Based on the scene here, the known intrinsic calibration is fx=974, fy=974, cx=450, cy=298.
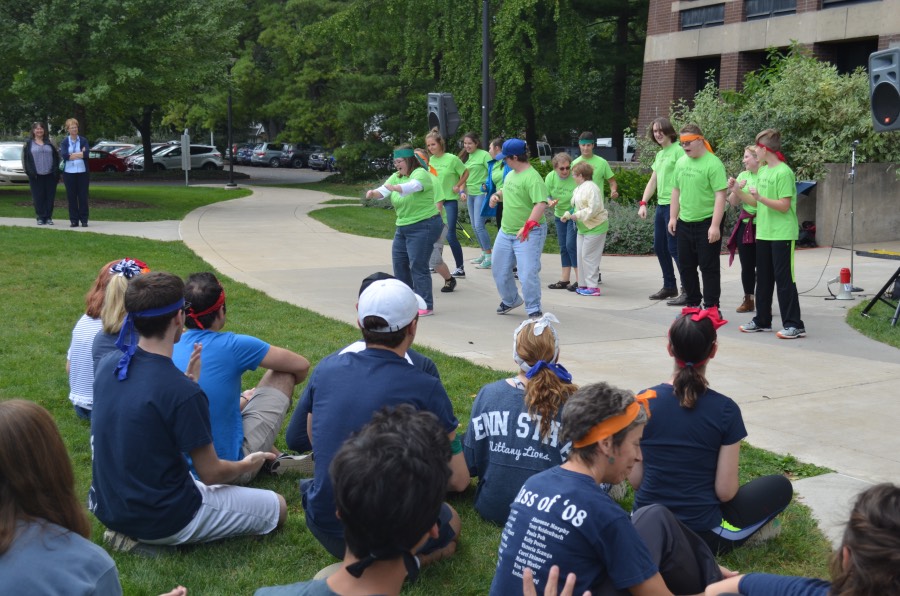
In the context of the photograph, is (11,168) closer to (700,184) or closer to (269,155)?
(700,184)

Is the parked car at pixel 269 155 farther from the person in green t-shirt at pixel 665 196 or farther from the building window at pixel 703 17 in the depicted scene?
the person in green t-shirt at pixel 665 196

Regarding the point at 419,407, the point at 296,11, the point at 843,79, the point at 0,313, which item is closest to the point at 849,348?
the point at 419,407

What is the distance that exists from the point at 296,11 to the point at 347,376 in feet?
120

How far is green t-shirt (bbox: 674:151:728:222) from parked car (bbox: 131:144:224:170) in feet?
120

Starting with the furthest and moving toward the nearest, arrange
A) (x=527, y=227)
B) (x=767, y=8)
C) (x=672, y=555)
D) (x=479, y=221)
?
1. (x=767, y=8)
2. (x=479, y=221)
3. (x=527, y=227)
4. (x=672, y=555)

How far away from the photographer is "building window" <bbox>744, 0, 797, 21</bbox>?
21625mm

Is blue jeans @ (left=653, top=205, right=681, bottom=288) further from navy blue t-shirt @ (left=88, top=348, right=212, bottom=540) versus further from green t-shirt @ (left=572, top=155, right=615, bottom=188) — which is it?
navy blue t-shirt @ (left=88, top=348, right=212, bottom=540)

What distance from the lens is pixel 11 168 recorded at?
2736cm

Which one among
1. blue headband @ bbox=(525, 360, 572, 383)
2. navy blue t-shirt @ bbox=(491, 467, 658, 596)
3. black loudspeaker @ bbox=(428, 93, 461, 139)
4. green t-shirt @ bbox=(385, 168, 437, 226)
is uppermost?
black loudspeaker @ bbox=(428, 93, 461, 139)

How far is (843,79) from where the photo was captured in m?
17.3

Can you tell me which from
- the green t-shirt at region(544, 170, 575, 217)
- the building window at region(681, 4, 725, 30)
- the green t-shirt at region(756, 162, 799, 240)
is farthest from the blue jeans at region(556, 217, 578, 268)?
the building window at region(681, 4, 725, 30)

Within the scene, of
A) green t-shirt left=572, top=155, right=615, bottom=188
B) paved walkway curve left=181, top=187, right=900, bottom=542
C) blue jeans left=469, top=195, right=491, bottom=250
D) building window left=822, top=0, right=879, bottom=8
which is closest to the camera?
paved walkway curve left=181, top=187, right=900, bottom=542

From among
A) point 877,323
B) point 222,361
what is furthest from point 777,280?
point 222,361

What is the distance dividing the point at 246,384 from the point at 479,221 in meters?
6.94
